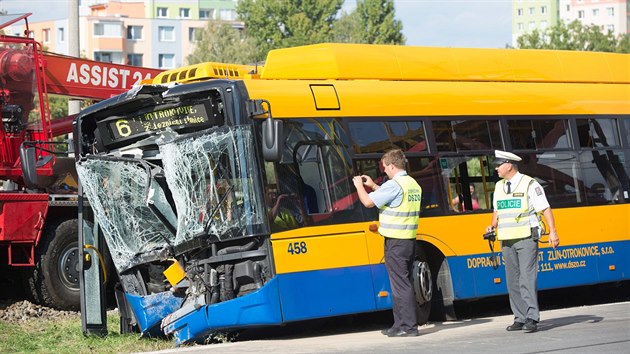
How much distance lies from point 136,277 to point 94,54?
99.7 meters

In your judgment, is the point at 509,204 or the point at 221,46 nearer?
the point at 509,204

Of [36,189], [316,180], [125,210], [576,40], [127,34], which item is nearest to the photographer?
[316,180]

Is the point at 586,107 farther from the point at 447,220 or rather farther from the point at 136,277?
the point at 136,277

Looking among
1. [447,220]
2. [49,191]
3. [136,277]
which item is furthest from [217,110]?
[49,191]

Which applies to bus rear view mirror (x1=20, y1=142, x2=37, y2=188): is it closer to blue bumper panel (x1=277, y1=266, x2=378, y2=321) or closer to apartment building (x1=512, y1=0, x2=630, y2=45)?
blue bumper panel (x1=277, y1=266, x2=378, y2=321)

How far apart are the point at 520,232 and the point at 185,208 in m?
3.26

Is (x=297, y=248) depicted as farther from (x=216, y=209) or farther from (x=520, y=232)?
(x=520, y=232)

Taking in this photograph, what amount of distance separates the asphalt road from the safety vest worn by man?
101 cm

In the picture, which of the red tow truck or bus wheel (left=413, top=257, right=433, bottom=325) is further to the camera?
the red tow truck

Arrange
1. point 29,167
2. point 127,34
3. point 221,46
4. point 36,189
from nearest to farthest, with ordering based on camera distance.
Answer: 1. point 29,167
2. point 36,189
3. point 221,46
4. point 127,34

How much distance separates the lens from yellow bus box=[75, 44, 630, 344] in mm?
11211

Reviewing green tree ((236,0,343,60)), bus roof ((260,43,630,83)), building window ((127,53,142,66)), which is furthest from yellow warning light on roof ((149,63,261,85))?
building window ((127,53,142,66))

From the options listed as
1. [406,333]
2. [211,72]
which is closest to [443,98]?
[211,72]

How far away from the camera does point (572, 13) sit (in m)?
154
